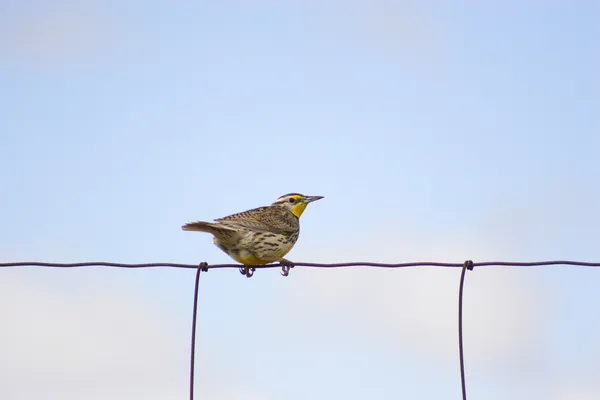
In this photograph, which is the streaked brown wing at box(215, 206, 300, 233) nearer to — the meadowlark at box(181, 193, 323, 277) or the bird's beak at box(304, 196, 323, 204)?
the meadowlark at box(181, 193, 323, 277)

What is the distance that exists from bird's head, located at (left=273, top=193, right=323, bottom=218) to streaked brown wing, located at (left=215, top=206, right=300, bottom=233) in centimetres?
24

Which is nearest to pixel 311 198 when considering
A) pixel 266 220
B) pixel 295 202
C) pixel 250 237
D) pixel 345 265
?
pixel 295 202

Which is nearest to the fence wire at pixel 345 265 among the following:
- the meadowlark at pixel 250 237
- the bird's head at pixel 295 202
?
the meadowlark at pixel 250 237

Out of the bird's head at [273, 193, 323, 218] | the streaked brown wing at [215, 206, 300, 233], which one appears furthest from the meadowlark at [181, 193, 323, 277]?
the bird's head at [273, 193, 323, 218]

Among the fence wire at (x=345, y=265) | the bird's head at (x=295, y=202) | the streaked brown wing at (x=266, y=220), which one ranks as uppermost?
the bird's head at (x=295, y=202)

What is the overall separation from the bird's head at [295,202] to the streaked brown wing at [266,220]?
0.79ft

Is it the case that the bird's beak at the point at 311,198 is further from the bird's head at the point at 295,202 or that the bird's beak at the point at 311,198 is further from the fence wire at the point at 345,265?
the fence wire at the point at 345,265

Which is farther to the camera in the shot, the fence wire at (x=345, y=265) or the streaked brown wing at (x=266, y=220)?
the streaked brown wing at (x=266, y=220)

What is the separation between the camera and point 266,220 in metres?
12.7

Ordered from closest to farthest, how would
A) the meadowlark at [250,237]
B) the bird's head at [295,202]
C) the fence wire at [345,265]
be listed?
the fence wire at [345,265], the meadowlark at [250,237], the bird's head at [295,202]

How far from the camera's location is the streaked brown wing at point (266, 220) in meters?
12.2

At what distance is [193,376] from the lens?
6879 millimetres

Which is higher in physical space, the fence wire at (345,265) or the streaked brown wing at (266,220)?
the streaked brown wing at (266,220)

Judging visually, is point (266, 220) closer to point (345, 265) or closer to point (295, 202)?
point (295, 202)
